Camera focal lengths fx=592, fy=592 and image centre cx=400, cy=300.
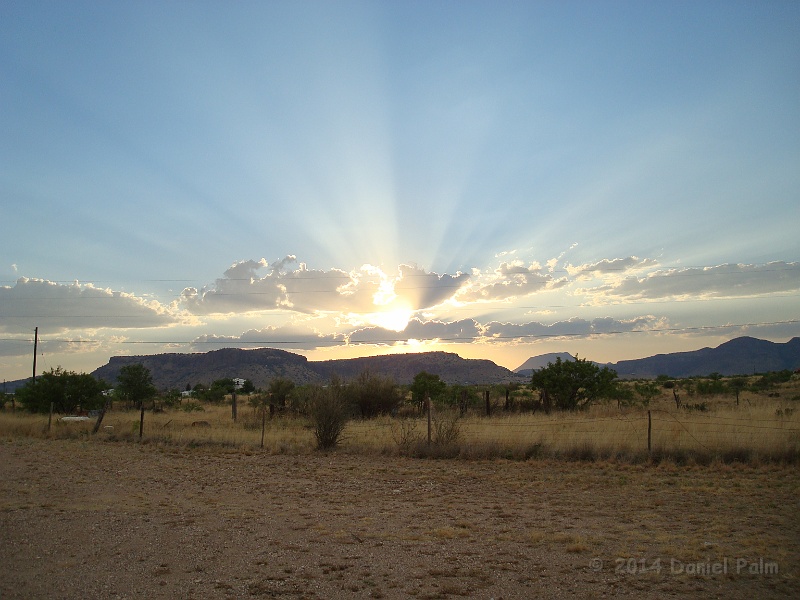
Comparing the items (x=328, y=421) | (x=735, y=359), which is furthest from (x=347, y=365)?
(x=328, y=421)

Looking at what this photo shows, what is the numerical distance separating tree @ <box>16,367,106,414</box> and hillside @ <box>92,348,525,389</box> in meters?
82.5

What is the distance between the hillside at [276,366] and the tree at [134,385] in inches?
2858

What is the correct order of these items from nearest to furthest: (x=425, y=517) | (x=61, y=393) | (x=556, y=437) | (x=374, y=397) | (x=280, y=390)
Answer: (x=425, y=517), (x=556, y=437), (x=374, y=397), (x=61, y=393), (x=280, y=390)

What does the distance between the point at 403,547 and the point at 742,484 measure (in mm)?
9481

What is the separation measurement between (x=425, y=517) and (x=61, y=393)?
38.6 metres

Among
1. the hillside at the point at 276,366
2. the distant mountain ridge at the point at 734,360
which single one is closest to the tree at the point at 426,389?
the hillside at the point at 276,366

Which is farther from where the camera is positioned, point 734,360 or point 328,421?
point 734,360

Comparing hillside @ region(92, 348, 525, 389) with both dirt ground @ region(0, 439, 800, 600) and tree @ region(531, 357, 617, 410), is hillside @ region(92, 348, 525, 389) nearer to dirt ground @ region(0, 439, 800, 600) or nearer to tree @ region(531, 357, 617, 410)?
tree @ region(531, 357, 617, 410)

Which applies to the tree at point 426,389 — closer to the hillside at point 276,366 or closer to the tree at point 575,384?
the tree at point 575,384

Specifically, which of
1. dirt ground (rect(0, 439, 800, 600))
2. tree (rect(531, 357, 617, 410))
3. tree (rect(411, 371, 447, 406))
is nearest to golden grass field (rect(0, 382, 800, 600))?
dirt ground (rect(0, 439, 800, 600))

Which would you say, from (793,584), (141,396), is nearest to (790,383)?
(793,584)

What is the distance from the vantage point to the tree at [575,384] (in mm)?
33781

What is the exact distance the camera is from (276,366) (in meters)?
138

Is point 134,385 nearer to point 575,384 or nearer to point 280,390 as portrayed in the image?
point 280,390
